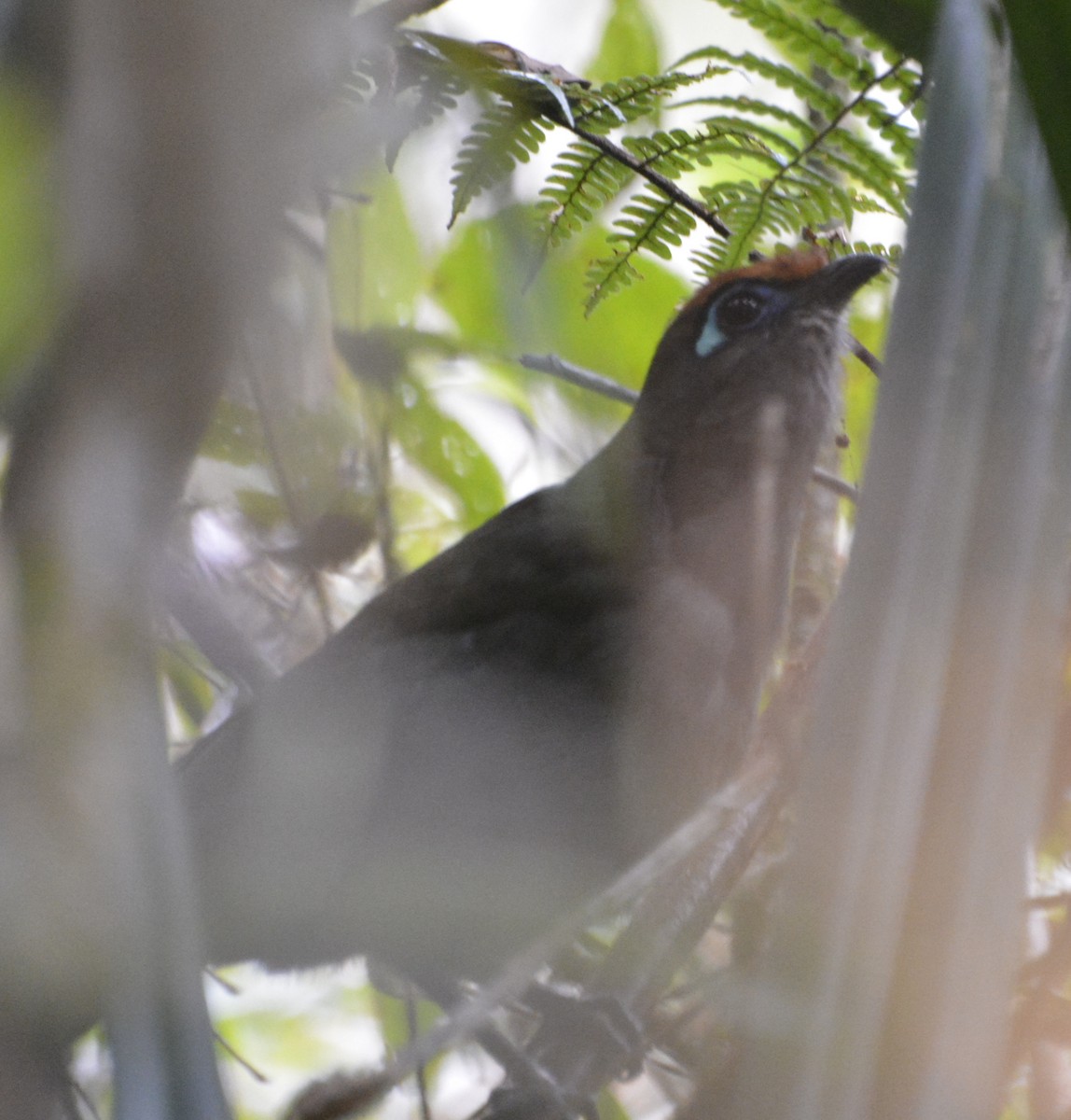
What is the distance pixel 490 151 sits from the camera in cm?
183

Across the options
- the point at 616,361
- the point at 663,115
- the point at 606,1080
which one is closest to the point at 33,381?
the point at 606,1080

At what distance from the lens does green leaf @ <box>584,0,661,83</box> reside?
2428 mm

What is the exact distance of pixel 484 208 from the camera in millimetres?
1907

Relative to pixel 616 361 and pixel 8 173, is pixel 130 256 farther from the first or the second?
pixel 616 361

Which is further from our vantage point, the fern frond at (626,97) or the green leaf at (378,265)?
the fern frond at (626,97)

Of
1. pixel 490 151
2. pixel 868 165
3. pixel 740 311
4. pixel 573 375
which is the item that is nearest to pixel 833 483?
pixel 740 311

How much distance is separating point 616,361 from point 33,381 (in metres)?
1.88

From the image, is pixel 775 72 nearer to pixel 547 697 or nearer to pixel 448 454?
pixel 448 454

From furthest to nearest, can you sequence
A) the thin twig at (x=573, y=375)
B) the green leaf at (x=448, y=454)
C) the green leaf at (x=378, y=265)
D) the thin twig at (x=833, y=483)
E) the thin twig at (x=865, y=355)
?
the thin twig at (x=833, y=483) → the thin twig at (x=865, y=355) → the green leaf at (x=448, y=454) → the green leaf at (x=378, y=265) → the thin twig at (x=573, y=375)

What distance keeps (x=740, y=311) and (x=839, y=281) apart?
0.75ft

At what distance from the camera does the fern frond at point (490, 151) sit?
71.2 inches

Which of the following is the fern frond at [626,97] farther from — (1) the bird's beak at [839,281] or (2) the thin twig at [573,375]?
(1) the bird's beak at [839,281]

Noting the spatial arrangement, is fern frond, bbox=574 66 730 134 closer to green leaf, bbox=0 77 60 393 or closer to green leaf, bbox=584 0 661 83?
green leaf, bbox=584 0 661 83

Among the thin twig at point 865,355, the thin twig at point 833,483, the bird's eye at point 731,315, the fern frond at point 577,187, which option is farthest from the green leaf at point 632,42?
the thin twig at point 833,483
